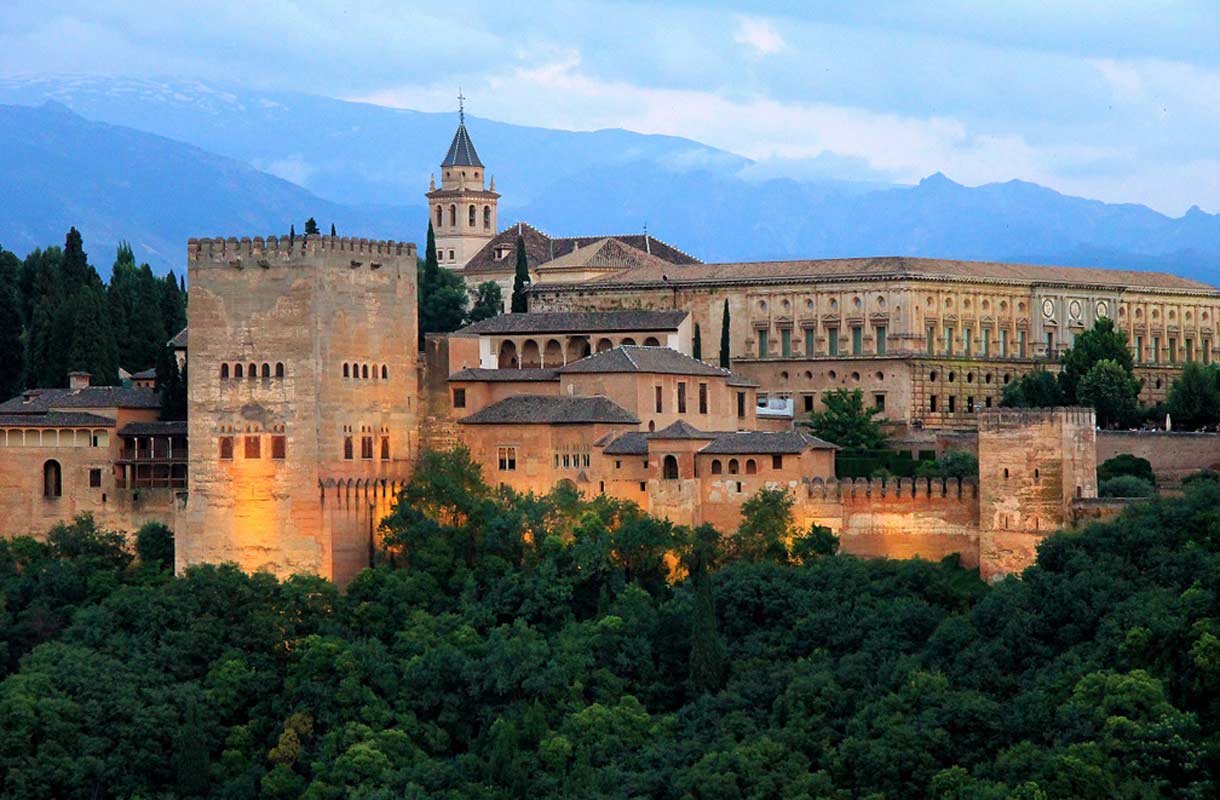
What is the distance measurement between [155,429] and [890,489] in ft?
51.9

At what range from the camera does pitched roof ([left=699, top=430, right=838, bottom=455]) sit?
54156 mm

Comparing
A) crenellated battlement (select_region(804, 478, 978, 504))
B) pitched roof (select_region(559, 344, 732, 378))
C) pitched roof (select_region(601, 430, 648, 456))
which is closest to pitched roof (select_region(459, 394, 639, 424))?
pitched roof (select_region(601, 430, 648, 456))

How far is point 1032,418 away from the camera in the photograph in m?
50.8

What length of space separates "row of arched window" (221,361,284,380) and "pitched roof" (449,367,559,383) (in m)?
4.55

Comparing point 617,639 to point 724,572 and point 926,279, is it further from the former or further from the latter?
point 926,279

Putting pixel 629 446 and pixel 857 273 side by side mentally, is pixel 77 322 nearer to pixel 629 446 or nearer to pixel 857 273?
pixel 629 446

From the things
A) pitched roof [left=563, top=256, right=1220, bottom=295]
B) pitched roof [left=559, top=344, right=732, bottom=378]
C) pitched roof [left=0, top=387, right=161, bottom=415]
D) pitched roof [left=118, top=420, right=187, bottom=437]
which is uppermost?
pitched roof [left=563, top=256, right=1220, bottom=295]

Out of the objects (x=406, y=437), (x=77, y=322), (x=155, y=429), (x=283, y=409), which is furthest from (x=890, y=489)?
(x=77, y=322)

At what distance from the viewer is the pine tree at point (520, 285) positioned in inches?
2810

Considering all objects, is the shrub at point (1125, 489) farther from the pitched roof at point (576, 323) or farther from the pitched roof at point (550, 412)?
the pitched roof at point (576, 323)

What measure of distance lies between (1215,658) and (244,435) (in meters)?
20.3

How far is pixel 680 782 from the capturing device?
4412 centimetres

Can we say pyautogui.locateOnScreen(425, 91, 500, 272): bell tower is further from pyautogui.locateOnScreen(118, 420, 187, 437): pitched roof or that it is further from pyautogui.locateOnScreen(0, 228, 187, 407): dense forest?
pyautogui.locateOnScreen(118, 420, 187, 437): pitched roof

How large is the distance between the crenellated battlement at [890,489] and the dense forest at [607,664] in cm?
87
